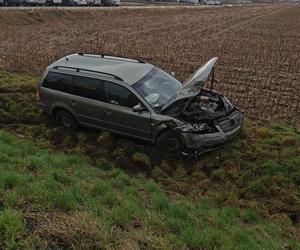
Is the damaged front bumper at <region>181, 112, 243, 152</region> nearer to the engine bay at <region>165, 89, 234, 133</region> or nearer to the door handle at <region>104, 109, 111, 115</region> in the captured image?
the engine bay at <region>165, 89, 234, 133</region>

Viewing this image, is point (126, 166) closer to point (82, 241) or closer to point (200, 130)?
point (200, 130)

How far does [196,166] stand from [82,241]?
3.95 m

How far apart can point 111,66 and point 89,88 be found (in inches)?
29.0

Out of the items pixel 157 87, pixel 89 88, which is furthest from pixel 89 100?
pixel 157 87

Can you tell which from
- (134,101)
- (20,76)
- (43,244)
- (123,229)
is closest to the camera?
(43,244)

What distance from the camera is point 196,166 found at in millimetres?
7898

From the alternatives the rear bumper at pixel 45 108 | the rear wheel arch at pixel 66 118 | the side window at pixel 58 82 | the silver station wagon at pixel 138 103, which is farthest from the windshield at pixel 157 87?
the rear bumper at pixel 45 108

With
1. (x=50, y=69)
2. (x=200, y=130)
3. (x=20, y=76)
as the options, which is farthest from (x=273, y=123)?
(x=20, y=76)

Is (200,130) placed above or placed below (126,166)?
above

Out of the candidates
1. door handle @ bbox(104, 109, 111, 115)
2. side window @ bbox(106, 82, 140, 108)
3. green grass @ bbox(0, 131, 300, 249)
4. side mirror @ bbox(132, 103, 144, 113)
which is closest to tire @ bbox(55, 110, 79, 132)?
door handle @ bbox(104, 109, 111, 115)

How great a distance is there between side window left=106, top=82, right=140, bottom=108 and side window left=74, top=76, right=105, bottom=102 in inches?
7.2

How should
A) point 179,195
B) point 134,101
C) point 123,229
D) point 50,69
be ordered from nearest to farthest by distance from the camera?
point 123,229 → point 179,195 → point 134,101 → point 50,69

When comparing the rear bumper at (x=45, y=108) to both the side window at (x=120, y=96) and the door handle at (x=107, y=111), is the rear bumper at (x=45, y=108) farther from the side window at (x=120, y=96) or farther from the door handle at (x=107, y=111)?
the side window at (x=120, y=96)

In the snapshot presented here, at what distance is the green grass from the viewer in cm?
449
